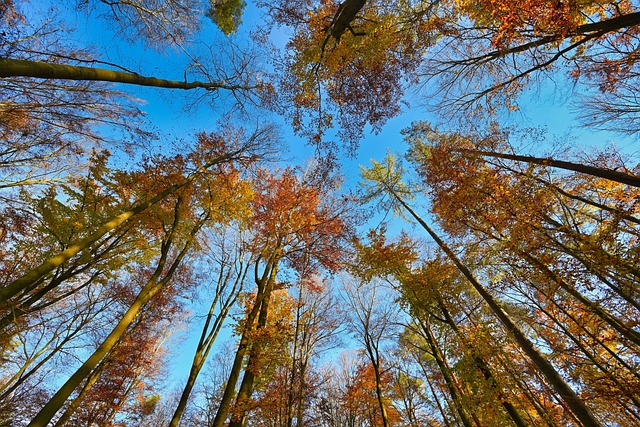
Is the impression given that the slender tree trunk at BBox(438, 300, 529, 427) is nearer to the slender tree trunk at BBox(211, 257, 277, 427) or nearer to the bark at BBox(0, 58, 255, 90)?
the slender tree trunk at BBox(211, 257, 277, 427)

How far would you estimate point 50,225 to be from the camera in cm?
602

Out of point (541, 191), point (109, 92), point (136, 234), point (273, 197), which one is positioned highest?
point (273, 197)

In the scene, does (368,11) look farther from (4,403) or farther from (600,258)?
(4,403)

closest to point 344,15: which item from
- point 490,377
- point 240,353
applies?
point 240,353

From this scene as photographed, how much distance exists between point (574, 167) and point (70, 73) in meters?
9.21

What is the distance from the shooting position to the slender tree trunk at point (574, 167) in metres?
4.54

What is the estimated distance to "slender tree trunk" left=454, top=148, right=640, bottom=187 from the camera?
14.9 ft

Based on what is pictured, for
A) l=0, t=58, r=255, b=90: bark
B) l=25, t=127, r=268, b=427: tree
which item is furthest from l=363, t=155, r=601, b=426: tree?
l=0, t=58, r=255, b=90: bark

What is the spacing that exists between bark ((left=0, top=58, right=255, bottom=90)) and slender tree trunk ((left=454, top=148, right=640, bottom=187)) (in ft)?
26.3

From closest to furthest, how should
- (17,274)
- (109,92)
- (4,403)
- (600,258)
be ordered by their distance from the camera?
(600,258)
(109,92)
(17,274)
(4,403)

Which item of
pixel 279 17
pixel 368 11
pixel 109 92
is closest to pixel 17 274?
pixel 109 92

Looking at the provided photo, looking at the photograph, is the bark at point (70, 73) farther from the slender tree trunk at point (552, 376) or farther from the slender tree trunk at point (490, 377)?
the slender tree trunk at point (490, 377)

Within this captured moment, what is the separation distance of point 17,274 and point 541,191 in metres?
14.4

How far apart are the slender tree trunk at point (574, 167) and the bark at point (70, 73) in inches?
315
